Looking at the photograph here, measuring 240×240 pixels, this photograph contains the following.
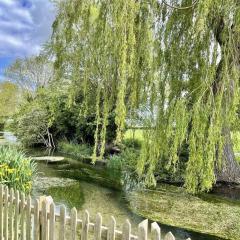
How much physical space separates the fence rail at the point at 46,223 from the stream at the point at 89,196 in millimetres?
A: 2623

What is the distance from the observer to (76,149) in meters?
18.5

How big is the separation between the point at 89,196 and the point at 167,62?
12.9 ft

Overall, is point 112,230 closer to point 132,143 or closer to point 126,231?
point 126,231

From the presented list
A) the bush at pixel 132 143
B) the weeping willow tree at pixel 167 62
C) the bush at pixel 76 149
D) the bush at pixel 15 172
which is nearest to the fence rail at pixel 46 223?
the weeping willow tree at pixel 167 62

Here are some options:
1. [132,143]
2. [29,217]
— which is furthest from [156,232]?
[132,143]

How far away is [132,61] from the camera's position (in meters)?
5.45

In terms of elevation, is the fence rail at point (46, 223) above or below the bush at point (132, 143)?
below

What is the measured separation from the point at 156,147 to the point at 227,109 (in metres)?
1.38

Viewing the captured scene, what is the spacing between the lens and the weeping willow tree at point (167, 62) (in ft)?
17.4

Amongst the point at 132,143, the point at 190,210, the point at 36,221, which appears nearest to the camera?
the point at 36,221

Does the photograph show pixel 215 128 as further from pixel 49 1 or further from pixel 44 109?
pixel 44 109

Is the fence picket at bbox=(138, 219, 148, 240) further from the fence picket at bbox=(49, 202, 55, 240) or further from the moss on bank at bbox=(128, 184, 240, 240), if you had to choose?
the moss on bank at bbox=(128, 184, 240, 240)

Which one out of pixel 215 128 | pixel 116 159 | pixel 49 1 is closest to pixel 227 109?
pixel 215 128

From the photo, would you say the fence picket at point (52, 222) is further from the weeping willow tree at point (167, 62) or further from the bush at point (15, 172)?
the bush at point (15, 172)
